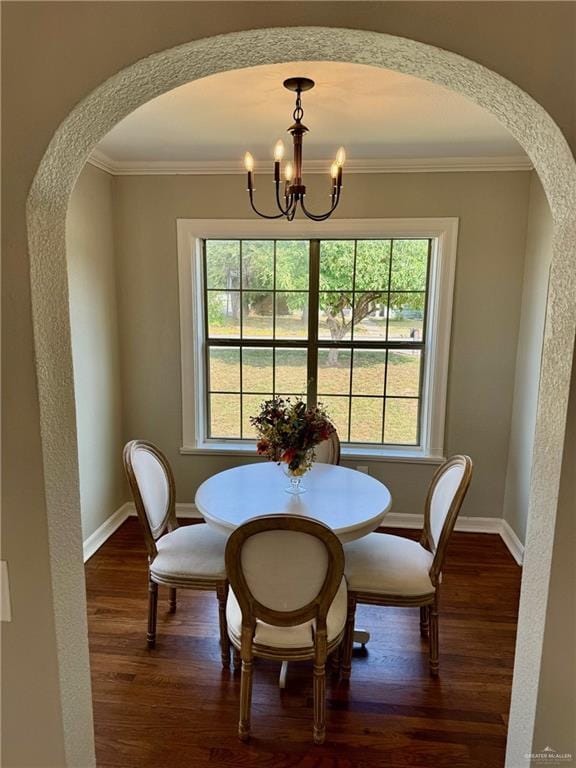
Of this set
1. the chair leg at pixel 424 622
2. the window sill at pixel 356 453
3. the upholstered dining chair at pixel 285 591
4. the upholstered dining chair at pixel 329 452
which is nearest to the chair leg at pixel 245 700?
the upholstered dining chair at pixel 285 591

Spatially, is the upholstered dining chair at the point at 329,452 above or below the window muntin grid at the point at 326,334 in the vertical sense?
below

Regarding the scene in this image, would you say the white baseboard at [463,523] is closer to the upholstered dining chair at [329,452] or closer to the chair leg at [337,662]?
the upholstered dining chair at [329,452]

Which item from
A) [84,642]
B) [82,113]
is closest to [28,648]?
[84,642]

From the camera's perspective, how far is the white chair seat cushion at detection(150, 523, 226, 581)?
2312 millimetres

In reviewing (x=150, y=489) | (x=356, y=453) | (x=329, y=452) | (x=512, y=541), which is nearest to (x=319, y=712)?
(x=150, y=489)

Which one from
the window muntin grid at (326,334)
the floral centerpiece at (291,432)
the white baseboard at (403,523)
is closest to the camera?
the floral centerpiece at (291,432)

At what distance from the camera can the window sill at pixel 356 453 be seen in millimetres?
3619

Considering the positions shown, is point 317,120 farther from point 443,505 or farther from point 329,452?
point 443,505

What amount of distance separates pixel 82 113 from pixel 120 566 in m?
2.89

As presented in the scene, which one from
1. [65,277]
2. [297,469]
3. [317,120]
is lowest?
[297,469]

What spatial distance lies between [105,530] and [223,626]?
5.05ft

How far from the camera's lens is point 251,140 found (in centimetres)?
292

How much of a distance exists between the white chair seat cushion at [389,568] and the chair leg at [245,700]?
0.55 m

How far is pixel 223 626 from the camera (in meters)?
2.35
